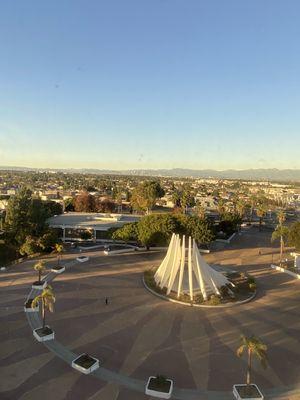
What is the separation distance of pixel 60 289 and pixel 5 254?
2109 cm

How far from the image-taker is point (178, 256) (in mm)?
41031

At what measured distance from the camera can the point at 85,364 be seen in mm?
23578

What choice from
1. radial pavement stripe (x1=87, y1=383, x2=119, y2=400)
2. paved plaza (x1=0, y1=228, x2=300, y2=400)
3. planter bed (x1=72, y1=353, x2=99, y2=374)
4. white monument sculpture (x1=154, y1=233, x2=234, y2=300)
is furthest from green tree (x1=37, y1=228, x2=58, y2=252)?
radial pavement stripe (x1=87, y1=383, x2=119, y2=400)

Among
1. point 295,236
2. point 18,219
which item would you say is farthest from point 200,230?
point 18,219

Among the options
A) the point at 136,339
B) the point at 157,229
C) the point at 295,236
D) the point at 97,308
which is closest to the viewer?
the point at 136,339

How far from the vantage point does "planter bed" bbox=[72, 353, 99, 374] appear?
23.3m

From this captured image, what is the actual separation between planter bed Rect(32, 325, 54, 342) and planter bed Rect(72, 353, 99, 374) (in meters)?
4.62

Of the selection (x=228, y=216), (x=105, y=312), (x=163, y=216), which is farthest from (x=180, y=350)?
(x=228, y=216)

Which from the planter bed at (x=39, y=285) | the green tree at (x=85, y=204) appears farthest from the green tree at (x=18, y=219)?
the green tree at (x=85, y=204)

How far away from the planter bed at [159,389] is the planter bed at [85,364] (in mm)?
4353

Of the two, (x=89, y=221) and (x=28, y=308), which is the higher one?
(x=89, y=221)

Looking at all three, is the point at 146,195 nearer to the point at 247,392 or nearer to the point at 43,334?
the point at 43,334

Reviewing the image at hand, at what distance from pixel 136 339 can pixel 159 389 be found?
7381 millimetres

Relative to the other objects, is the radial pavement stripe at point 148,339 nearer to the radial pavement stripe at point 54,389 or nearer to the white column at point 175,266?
the radial pavement stripe at point 54,389
